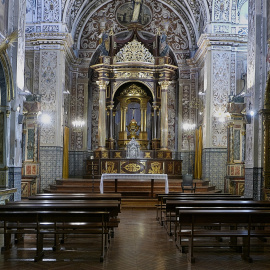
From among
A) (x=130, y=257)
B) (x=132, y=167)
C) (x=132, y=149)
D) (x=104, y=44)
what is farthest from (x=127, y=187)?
(x=130, y=257)

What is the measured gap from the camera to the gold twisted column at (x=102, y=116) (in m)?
22.5

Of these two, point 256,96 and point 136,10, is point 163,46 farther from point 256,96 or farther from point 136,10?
point 256,96

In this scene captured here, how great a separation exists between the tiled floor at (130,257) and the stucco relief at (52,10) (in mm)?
13833

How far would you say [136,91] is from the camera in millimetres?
23688

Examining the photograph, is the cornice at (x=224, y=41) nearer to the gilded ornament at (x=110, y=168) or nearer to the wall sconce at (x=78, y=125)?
the gilded ornament at (x=110, y=168)

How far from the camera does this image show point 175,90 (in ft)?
81.7

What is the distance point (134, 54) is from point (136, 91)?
1.94 m

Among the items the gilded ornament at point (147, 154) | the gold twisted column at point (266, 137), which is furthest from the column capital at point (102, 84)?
the gold twisted column at point (266, 137)

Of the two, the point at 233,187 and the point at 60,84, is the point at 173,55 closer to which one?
the point at 60,84

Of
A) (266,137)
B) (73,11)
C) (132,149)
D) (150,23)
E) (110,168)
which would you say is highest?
(73,11)

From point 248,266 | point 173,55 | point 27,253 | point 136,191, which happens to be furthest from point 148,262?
point 173,55

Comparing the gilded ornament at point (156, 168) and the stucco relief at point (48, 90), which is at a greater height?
the stucco relief at point (48, 90)

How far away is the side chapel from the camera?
13.2 metres

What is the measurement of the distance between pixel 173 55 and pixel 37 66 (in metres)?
7.85
